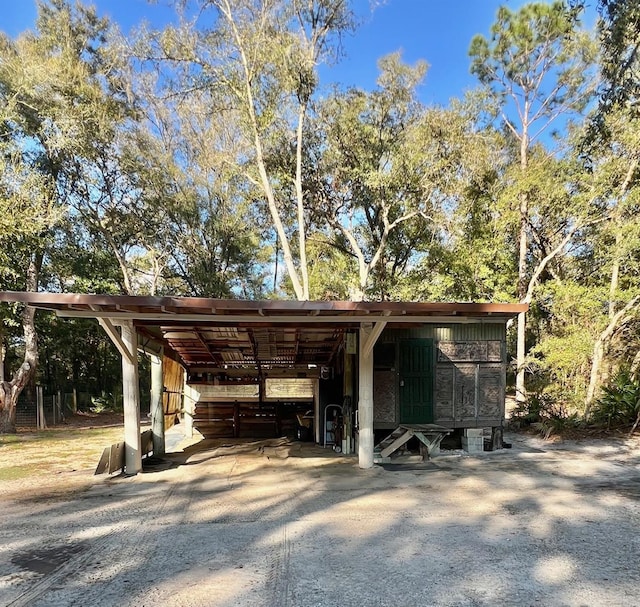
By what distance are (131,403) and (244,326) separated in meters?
2.00

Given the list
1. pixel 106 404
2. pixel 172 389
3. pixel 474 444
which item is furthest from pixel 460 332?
pixel 106 404

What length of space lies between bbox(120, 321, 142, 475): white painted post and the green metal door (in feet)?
14.5

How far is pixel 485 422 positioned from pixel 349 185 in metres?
10.7

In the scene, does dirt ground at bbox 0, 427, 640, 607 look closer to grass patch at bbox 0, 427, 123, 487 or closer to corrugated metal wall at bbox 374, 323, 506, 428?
grass patch at bbox 0, 427, 123, 487

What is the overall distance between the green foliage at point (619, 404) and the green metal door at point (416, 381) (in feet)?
14.1

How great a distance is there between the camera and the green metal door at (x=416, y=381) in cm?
834

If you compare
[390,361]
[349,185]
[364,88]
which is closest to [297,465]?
[390,361]

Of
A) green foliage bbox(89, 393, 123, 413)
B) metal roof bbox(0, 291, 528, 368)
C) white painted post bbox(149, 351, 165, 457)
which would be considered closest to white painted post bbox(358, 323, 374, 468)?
metal roof bbox(0, 291, 528, 368)

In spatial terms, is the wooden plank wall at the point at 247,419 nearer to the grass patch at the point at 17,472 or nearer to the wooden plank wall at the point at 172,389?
the wooden plank wall at the point at 172,389

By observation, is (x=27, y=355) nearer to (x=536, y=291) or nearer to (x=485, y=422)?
(x=485, y=422)

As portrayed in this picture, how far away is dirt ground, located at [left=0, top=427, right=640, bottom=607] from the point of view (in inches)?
115

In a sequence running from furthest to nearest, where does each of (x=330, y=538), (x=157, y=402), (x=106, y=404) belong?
(x=106, y=404) < (x=157, y=402) < (x=330, y=538)

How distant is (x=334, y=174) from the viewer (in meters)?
16.5

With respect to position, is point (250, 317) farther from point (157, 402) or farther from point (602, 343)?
point (602, 343)
